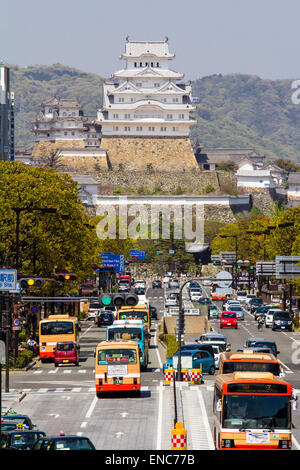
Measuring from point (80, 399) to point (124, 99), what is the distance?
6023 inches

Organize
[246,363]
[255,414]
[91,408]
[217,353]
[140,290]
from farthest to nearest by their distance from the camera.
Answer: [140,290] → [217,353] → [91,408] → [246,363] → [255,414]

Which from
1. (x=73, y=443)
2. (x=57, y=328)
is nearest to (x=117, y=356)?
(x=57, y=328)

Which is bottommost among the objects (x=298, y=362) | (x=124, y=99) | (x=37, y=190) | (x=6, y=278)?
(x=298, y=362)

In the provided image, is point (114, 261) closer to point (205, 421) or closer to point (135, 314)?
point (135, 314)

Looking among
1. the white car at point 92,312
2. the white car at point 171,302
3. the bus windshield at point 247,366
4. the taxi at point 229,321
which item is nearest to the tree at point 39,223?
the taxi at point 229,321

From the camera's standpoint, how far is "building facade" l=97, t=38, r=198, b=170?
19150cm

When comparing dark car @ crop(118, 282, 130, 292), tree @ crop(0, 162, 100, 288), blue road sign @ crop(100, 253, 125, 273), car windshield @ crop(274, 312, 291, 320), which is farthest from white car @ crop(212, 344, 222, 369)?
dark car @ crop(118, 282, 130, 292)

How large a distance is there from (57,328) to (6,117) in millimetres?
107405

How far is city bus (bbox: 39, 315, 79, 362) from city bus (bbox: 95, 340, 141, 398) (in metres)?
17.0

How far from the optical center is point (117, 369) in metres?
41.4

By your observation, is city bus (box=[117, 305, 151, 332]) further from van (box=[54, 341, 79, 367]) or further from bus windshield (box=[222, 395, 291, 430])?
bus windshield (box=[222, 395, 291, 430])
